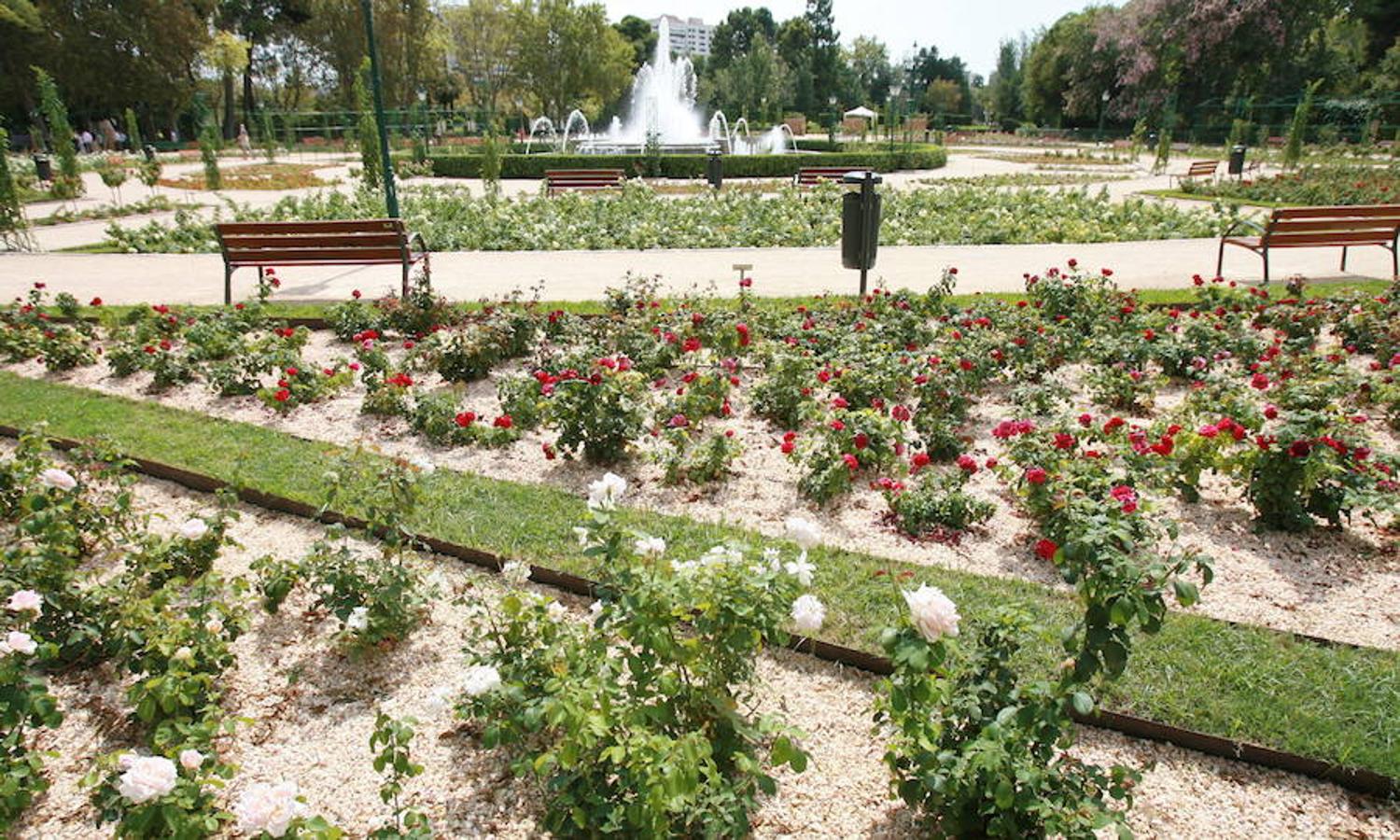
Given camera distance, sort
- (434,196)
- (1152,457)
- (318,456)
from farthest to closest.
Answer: (434,196)
(318,456)
(1152,457)

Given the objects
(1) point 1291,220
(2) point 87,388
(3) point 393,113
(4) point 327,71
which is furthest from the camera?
(4) point 327,71

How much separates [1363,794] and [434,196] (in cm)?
1627

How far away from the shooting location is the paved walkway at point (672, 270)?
953 cm

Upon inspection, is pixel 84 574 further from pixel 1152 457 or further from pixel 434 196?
pixel 434 196

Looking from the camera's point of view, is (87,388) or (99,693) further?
(87,388)

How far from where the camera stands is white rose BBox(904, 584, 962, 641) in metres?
1.96

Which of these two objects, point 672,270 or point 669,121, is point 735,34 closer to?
point 669,121

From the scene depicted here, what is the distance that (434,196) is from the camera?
1622cm

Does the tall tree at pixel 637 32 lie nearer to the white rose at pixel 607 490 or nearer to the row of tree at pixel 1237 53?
the row of tree at pixel 1237 53

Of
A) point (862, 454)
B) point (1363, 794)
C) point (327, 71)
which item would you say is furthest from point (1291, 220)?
point (327, 71)

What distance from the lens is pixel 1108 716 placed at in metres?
2.83

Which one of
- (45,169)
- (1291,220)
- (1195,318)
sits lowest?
(1195,318)

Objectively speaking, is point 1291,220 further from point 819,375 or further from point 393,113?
point 393,113

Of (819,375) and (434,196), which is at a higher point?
(434,196)
